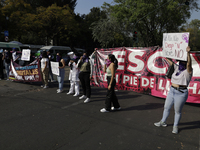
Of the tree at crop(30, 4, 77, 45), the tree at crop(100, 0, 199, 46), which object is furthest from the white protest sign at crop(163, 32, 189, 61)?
the tree at crop(30, 4, 77, 45)

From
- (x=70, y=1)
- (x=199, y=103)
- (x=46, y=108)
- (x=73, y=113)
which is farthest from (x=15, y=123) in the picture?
(x=70, y=1)

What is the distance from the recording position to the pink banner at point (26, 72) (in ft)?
26.3

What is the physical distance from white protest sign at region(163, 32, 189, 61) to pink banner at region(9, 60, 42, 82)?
6.05m

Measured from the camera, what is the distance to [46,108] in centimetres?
502

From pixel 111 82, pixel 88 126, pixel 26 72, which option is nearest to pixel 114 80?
pixel 111 82

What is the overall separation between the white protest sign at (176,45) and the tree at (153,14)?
17750mm

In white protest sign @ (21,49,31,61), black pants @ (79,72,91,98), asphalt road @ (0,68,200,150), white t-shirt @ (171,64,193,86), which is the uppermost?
white protest sign @ (21,49,31,61)

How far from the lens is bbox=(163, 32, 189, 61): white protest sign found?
3.38 m

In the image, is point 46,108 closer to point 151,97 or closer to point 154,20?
point 151,97

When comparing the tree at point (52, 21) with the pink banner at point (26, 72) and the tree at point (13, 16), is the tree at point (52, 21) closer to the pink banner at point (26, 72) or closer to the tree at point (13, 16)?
the tree at point (13, 16)

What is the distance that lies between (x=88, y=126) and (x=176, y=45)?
263cm

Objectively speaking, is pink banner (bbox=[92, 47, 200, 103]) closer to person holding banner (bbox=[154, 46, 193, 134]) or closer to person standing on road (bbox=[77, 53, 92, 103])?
person standing on road (bbox=[77, 53, 92, 103])

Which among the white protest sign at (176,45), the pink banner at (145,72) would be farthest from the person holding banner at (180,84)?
the pink banner at (145,72)

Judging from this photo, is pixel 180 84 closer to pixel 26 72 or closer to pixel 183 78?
pixel 183 78
